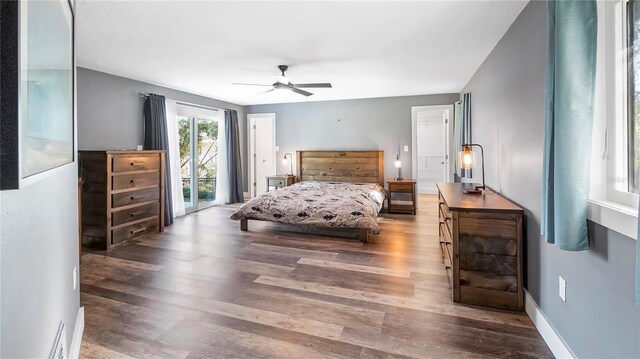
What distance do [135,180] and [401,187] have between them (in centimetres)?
441

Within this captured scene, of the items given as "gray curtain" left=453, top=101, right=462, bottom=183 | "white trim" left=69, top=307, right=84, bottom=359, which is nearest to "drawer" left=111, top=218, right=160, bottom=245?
"white trim" left=69, top=307, right=84, bottom=359

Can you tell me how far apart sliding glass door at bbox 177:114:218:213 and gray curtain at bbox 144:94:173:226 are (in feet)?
1.68

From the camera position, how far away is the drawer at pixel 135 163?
156 inches

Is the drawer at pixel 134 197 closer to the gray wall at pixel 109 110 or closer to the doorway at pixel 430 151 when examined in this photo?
the gray wall at pixel 109 110

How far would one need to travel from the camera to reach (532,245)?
2215 millimetres

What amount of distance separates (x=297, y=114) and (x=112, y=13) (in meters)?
4.59

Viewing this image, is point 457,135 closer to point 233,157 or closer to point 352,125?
point 352,125

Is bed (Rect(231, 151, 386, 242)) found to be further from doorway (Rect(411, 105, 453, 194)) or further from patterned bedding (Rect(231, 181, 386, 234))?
doorway (Rect(411, 105, 453, 194))

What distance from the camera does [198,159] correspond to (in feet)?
20.0

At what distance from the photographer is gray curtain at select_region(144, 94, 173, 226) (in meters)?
4.93

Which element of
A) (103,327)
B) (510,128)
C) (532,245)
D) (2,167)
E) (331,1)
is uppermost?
(331,1)

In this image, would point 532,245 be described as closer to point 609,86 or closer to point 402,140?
point 609,86

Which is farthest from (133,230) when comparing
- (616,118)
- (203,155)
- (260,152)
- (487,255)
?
(616,118)

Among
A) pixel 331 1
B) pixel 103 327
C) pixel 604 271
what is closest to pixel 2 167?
pixel 103 327
